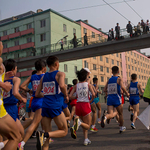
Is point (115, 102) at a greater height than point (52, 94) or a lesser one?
lesser

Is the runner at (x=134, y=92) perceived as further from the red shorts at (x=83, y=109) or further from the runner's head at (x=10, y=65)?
the runner's head at (x=10, y=65)

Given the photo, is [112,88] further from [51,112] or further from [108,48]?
[108,48]

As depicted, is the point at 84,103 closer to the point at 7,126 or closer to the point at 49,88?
the point at 49,88

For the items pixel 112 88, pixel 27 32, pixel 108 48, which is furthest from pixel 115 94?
pixel 27 32

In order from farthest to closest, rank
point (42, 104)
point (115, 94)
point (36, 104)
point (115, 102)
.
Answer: point (115, 94)
point (115, 102)
point (36, 104)
point (42, 104)

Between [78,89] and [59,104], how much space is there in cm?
175

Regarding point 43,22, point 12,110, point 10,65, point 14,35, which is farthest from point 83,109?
point 14,35

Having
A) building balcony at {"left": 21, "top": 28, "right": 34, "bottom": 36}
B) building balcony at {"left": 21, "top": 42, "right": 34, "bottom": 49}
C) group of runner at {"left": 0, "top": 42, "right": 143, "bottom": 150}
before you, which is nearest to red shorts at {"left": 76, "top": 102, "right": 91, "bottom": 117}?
group of runner at {"left": 0, "top": 42, "right": 143, "bottom": 150}

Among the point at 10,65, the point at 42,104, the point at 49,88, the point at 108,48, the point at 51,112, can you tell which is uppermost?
the point at 108,48

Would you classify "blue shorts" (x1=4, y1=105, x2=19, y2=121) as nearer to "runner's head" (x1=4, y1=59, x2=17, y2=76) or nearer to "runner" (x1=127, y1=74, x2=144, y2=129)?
"runner's head" (x1=4, y1=59, x2=17, y2=76)

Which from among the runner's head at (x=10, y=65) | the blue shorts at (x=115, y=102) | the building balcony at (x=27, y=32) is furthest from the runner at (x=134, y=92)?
the building balcony at (x=27, y=32)

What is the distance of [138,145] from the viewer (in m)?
5.15

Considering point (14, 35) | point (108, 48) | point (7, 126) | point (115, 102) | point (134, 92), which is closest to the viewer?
point (7, 126)

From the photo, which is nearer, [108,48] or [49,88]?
[49,88]
